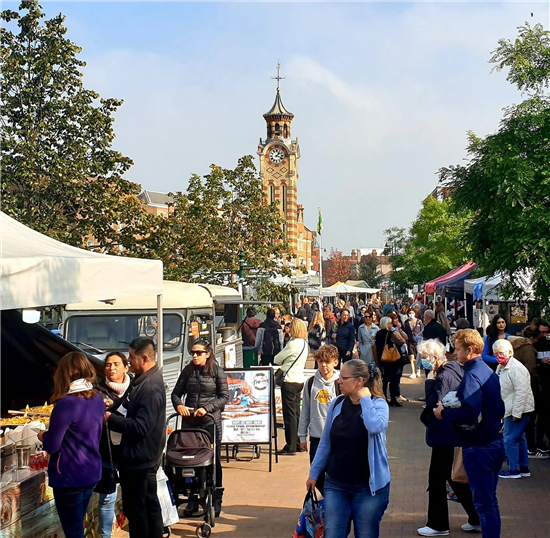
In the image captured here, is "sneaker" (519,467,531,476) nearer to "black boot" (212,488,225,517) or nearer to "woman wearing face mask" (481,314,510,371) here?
"woman wearing face mask" (481,314,510,371)

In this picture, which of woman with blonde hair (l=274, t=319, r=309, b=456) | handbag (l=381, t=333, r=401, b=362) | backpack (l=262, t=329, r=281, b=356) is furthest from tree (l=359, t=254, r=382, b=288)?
woman with blonde hair (l=274, t=319, r=309, b=456)

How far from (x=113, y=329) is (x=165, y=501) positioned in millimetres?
4822

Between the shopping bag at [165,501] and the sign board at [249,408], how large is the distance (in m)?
3.10

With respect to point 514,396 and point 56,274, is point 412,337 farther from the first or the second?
point 56,274

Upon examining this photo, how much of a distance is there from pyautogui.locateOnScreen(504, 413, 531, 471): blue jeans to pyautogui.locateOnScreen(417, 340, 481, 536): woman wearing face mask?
83.7 inches

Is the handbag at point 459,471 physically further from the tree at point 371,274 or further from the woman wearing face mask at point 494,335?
the tree at point 371,274

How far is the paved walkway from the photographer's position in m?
7.19

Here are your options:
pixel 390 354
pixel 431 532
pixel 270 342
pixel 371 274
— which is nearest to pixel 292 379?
pixel 431 532

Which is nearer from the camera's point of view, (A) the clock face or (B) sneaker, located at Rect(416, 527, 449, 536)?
(B) sneaker, located at Rect(416, 527, 449, 536)

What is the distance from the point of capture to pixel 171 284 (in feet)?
37.9

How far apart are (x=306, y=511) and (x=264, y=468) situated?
193 inches

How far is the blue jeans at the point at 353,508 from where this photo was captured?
4.93m

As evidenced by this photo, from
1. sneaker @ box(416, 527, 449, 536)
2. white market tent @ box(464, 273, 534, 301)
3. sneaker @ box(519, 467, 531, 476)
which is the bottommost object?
sneaker @ box(416, 527, 449, 536)

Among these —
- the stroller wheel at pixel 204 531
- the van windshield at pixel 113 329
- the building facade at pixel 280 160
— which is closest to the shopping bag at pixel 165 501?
the stroller wheel at pixel 204 531
